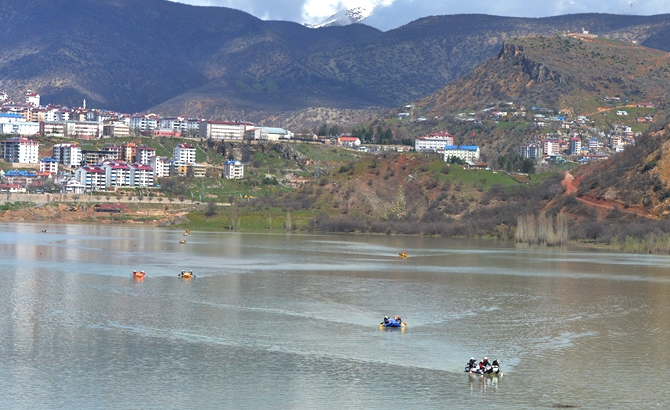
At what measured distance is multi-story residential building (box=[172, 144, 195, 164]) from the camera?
607 ft

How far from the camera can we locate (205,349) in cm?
3397

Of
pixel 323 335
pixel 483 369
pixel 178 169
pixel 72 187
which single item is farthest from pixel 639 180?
pixel 178 169

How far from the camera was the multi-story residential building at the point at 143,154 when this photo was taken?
7279 inches

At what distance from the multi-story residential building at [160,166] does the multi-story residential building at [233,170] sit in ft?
37.0

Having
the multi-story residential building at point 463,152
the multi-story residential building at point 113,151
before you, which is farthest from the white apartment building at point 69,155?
the multi-story residential building at point 463,152

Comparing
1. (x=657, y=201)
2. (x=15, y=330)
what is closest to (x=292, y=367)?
(x=15, y=330)

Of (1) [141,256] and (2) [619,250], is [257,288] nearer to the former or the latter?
(1) [141,256]

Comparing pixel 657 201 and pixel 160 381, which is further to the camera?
pixel 657 201

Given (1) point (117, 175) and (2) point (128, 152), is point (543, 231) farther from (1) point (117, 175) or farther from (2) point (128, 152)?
(2) point (128, 152)

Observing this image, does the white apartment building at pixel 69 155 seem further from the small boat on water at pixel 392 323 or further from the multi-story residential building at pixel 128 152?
the small boat on water at pixel 392 323

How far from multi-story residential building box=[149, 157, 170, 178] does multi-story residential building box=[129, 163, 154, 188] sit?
6.28m

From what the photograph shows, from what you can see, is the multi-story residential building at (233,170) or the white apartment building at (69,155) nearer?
the multi-story residential building at (233,170)

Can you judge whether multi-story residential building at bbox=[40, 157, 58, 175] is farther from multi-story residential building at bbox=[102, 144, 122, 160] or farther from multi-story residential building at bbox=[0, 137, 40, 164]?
multi-story residential building at bbox=[102, 144, 122, 160]

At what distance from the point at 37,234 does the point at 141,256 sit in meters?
31.6
